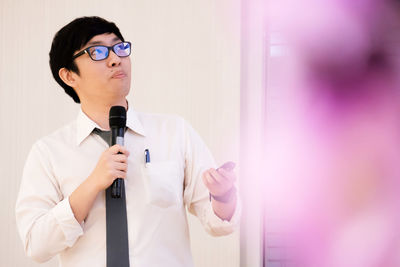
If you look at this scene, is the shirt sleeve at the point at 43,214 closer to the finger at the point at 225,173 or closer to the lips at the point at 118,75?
the lips at the point at 118,75

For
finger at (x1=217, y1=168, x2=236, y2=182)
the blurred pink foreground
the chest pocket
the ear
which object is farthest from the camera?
the blurred pink foreground

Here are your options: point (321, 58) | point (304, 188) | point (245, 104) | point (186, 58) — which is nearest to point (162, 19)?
point (186, 58)

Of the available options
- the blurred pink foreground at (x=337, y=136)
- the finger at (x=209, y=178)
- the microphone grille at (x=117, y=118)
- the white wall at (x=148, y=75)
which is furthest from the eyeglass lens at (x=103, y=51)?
the blurred pink foreground at (x=337, y=136)

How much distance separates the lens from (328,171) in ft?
8.40

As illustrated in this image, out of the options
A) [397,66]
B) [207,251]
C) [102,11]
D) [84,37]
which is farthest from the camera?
[102,11]

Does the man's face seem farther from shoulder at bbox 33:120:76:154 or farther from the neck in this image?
shoulder at bbox 33:120:76:154

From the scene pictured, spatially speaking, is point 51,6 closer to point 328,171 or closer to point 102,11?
point 102,11

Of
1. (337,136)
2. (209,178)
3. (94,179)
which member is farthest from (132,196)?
A: (337,136)

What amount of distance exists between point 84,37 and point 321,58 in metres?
1.41

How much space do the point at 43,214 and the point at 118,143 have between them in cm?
34

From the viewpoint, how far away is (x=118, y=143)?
4.73 ft

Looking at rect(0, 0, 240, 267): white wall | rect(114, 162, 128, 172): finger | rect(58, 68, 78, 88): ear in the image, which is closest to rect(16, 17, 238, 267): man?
rect(58, 68, 78, 88): ear

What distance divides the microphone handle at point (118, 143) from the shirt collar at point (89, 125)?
22cm

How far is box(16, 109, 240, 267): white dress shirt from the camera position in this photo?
60.1 inches
